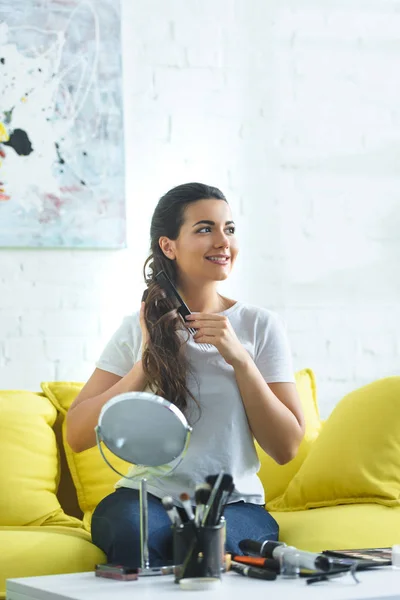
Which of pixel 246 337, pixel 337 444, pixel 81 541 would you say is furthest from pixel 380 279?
pixel 81 541

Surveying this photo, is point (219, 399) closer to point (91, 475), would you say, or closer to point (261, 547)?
point (261, 547)

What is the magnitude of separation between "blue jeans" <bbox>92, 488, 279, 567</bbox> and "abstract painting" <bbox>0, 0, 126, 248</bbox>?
125cm

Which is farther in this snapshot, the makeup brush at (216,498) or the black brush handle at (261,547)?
the black brush handle at (261,547)

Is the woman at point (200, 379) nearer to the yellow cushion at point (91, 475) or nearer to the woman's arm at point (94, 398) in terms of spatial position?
the woman's arm at point (94, 398)

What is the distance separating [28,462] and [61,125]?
3.95ft

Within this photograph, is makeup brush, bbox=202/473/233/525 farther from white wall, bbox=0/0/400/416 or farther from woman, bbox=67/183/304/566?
white wall, bbox=0/0/400/416

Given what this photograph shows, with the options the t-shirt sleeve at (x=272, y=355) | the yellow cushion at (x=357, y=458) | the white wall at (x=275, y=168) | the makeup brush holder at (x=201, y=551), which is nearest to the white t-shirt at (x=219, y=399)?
the t-shirt sleeve at (x=272, y=355)

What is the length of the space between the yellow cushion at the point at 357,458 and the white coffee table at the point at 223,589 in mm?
862

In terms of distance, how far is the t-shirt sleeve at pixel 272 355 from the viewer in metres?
2.28

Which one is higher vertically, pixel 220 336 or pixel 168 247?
pixel 168 247

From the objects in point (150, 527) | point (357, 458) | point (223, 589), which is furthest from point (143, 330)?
point (223, 589)

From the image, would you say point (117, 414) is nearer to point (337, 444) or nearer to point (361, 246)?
point (337, 444)

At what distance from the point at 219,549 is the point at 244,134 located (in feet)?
7.02

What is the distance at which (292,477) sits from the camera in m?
2.74
